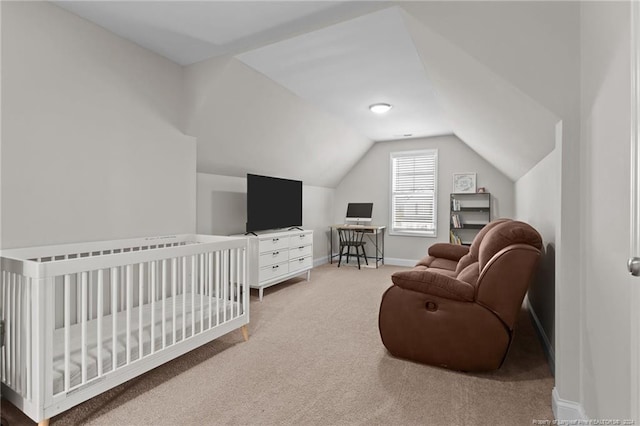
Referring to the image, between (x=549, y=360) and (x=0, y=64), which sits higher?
(x=0, y=64)

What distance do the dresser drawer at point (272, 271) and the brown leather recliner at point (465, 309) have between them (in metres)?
1.92

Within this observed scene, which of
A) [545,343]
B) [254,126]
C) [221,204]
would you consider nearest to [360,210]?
[221,204]

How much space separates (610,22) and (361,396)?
210cm

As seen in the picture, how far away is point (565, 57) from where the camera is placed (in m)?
1.59

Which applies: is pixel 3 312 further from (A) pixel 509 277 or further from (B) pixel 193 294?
(A) pixel 509 277

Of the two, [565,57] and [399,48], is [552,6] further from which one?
[399,48]

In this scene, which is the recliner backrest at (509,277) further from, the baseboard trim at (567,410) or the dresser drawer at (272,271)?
the dresser drawer at (272,271)

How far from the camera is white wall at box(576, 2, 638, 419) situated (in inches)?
44.2

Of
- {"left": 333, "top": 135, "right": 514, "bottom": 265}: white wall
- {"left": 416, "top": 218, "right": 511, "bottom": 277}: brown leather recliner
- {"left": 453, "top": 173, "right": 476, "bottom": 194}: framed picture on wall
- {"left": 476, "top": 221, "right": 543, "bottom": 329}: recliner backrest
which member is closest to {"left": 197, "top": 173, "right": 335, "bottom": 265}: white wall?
{"left": 416, "top": 218, "right": 511, "bottom": 277}: brown leather recliner

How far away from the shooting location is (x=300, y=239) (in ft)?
15.3

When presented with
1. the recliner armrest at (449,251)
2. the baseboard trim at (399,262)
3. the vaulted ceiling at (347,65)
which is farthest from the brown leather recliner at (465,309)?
the baseboard trim at (399,262)

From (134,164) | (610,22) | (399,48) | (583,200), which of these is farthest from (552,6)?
(134,164)

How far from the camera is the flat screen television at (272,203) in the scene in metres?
4.02

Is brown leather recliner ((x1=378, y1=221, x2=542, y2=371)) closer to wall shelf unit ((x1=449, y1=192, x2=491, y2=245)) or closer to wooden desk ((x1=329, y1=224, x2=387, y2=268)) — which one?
wall shelf unit ((x1=449, y1=192, x2=491, y2=245))
